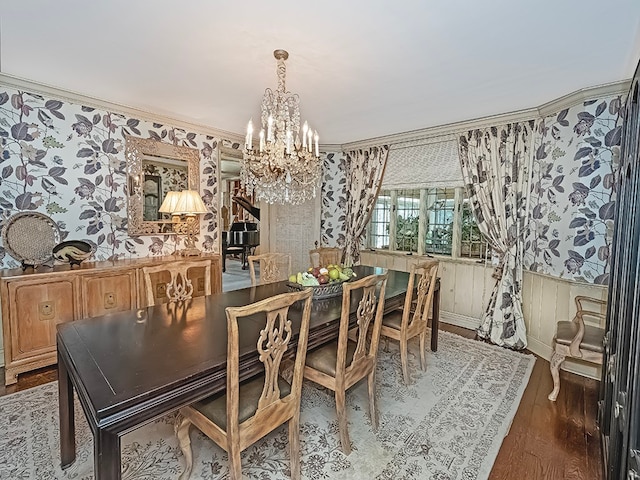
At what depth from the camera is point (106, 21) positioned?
6.64ft

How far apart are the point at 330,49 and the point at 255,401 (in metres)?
2.29

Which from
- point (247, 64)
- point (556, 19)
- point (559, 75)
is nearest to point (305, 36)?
point (247, 64)

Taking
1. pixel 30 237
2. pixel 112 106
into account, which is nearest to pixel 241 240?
pixel 112 106

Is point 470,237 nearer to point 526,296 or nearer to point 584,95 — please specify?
point 526,296

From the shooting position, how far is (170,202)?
377cm

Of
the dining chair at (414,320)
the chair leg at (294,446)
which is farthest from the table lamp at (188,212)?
the chair leg at (294,446)

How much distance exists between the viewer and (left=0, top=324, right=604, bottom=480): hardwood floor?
189 centimetres

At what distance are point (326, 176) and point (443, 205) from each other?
6.57 feet

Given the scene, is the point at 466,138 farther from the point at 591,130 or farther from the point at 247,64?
the point at 247,64

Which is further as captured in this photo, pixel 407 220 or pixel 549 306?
pixel 407 220

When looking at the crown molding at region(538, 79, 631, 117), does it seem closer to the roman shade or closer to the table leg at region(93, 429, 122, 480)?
the roman shade

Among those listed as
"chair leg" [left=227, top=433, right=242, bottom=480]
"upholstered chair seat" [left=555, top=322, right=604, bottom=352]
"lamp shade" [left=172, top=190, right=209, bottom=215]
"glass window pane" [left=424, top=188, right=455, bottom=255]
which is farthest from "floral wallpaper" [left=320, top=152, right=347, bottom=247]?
"chair leg" [left=227, top=433, right=242, bottom=480]

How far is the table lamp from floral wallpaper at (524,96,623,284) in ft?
12.3

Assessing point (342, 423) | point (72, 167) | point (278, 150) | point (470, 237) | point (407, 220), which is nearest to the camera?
point (342, 423)
